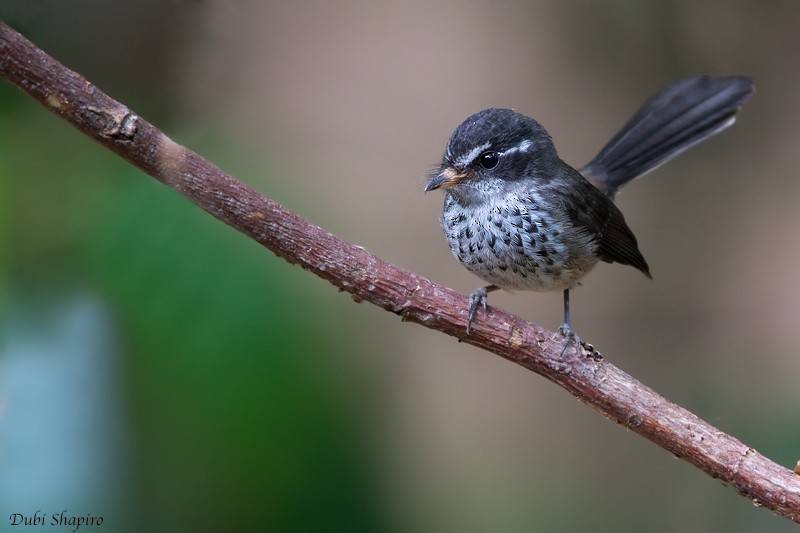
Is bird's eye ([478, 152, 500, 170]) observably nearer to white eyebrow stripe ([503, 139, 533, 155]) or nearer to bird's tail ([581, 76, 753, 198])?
white eyebrow stripe ([503, 139, 533, 155])

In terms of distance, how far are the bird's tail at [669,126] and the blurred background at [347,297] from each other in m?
0.98

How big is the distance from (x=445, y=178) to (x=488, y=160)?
6.8 inches

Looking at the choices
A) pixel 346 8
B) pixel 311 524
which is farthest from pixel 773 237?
pixel 311 524

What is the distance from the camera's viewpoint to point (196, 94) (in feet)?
9.80

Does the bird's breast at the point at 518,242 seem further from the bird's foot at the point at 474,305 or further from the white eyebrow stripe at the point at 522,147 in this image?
the bird's foot at the point at 474,305

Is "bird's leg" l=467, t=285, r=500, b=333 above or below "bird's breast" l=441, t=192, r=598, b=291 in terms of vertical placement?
below

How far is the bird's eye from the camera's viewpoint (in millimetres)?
2676

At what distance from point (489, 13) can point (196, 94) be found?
1.88m

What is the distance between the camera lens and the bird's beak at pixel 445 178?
261 cm

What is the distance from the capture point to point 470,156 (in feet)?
8.75

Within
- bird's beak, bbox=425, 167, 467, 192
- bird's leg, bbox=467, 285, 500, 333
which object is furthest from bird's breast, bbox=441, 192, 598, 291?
bird's leg, bbox=467, 285, 500, 333

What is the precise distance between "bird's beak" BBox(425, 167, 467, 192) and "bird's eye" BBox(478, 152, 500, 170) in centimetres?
7

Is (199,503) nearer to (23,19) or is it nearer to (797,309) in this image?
(23,19)

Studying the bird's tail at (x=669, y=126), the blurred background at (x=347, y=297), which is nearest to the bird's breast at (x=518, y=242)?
the blurred background at (x=347, y=297)
